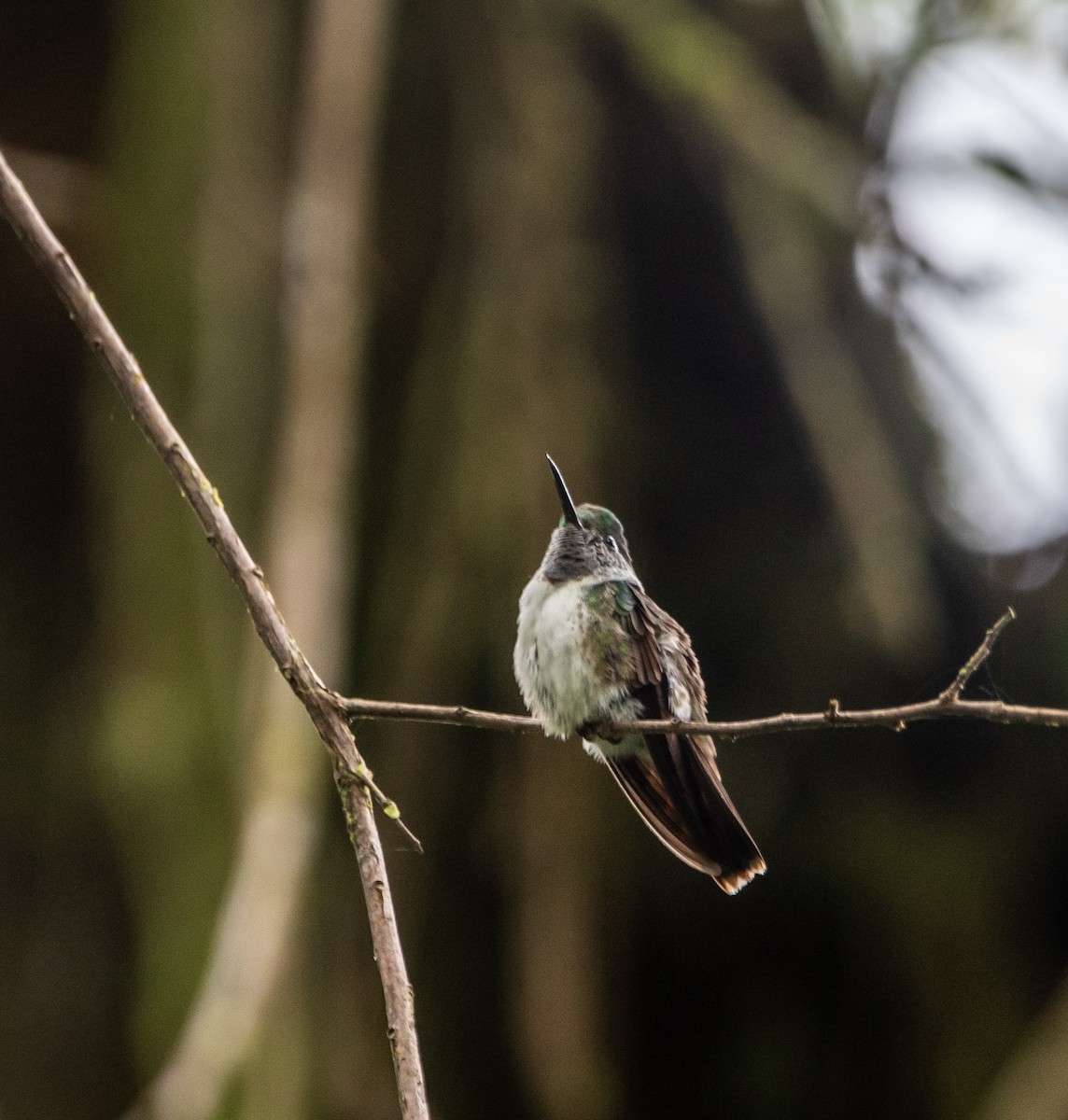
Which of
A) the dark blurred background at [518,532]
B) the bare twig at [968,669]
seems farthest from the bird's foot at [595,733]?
the dark blurred background at [518,532]

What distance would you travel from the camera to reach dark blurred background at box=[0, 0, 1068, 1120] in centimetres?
396

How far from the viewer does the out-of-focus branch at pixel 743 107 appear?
469 centimetres

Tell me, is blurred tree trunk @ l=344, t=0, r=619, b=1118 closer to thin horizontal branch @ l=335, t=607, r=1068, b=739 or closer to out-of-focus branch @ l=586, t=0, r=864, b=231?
out-of-focus branch @ l=586, t=0, r=864, b=231

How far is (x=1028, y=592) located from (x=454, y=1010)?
2.90m

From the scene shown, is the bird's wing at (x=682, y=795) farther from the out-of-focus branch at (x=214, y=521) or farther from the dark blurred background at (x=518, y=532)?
the dark blurred background at (x=518, y=532)

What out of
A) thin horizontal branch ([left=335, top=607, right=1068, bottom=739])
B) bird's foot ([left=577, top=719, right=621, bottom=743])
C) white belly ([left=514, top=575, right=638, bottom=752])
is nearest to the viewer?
thin horizontal branch ([left=335, top=607, right=1068, bottom=739])

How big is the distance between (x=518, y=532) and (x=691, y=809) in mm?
2930

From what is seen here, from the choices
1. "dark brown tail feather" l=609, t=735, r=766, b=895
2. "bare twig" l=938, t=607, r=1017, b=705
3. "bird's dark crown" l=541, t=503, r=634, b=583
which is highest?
"bird's dark crown" l=541, t=503, r=634, b=583

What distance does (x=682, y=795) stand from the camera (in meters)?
1.86

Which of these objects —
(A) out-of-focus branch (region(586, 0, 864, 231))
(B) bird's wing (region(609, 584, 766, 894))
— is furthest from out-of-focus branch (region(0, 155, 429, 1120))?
(A) out-of-focus branch (region(586, 0, 864, 231))

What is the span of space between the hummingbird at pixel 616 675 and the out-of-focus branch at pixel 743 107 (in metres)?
2.54

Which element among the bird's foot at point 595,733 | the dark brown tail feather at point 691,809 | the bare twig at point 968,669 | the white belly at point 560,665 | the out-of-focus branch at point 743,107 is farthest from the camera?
the out-of-focus branch at point 743,107

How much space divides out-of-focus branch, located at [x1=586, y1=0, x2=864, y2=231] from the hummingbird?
8.32ft

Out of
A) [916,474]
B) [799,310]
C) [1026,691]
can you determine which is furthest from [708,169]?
[1026,691]
